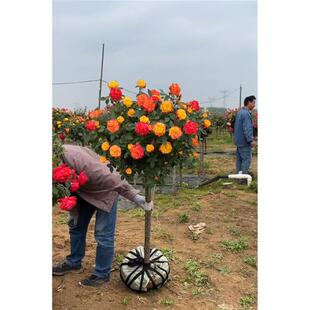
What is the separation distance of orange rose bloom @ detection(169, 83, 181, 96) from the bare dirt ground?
1.73m

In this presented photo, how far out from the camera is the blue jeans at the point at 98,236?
134 inches

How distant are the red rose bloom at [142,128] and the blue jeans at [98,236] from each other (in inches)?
39.6

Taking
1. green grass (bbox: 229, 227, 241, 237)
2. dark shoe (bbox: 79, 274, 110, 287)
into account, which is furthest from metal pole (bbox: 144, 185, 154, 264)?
green grass (bbox: 229, 227, 241, 237)

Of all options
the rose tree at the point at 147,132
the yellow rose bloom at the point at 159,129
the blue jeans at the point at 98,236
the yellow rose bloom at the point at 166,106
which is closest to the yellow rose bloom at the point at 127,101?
the rose tree at the point at 147,132

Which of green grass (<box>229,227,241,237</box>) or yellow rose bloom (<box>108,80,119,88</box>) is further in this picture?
green grass (<box>229,227,241,237</box>)

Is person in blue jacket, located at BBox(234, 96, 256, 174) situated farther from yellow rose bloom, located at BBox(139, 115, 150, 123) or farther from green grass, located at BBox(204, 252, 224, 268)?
yellow rose bloom, located at BBox(139, 115, 150, 123)

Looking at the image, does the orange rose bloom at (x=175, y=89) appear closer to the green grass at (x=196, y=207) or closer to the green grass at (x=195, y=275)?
the green grass at (x=195, y=275)

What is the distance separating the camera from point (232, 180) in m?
8.38

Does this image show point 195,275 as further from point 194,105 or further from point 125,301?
point 194,105

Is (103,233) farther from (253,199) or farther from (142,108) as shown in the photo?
(253,199)

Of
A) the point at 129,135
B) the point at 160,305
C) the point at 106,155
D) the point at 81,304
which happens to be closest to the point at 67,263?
the point at 81,304

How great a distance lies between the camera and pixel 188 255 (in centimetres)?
435

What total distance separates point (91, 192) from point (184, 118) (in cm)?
115

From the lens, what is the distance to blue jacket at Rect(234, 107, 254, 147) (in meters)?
7.57
